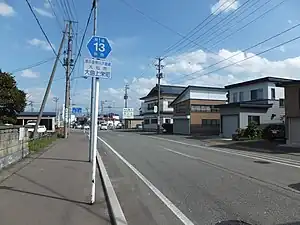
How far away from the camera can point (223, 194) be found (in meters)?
8.02

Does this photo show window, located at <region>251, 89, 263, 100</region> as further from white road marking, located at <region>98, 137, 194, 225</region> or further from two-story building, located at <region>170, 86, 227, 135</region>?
white road marking, located at <region>98, 137, 194, 225</region>

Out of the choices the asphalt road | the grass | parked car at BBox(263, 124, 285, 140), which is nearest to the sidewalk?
the asphalt road

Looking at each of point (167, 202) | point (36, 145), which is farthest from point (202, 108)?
point (167, 202)

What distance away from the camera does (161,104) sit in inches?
2751

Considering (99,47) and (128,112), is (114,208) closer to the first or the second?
(99,47)

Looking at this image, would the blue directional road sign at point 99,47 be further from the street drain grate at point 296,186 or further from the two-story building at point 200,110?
the two-story building at point 200,110

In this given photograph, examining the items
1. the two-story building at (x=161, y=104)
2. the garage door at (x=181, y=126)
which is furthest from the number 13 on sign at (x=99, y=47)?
the two-story building at (x=161, y=104)

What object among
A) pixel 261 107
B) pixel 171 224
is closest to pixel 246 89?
pixel 261 107

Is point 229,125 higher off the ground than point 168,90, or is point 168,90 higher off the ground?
point 168,90

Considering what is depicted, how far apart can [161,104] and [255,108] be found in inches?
1324

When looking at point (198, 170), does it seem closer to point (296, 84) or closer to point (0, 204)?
point (0, 204)

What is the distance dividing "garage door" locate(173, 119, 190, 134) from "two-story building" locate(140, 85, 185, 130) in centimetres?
1146

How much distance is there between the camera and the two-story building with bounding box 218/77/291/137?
36.6 m

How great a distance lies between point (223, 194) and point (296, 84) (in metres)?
18.8
